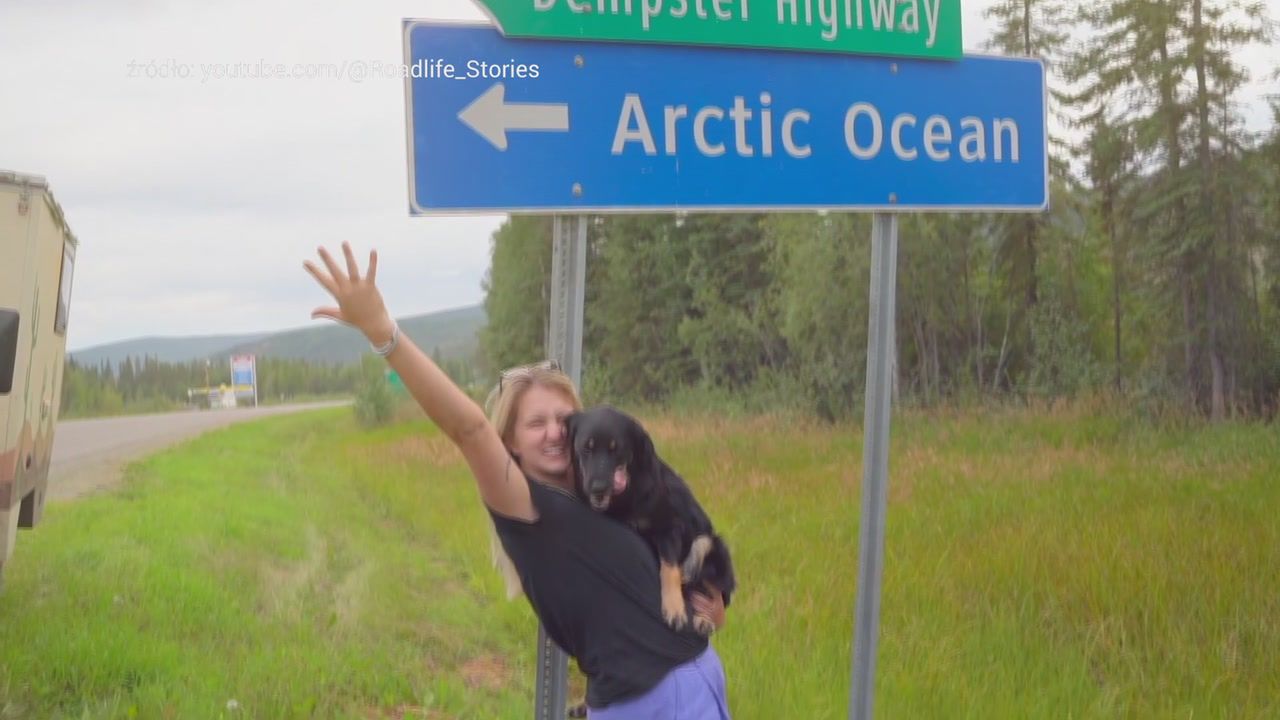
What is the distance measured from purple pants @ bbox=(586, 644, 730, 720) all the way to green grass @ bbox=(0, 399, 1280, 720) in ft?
7.80

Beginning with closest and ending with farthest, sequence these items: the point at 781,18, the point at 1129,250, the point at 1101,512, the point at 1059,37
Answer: the point at 781,18
the point at 1101,512
the point at 1129,250
the point at 1059,37

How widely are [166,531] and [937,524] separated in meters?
6.53

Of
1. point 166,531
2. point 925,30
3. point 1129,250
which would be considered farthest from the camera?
point 1129,250

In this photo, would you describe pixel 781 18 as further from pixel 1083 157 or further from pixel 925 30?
pixel 1083 157

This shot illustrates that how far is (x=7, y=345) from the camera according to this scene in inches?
189

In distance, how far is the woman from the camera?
215cm

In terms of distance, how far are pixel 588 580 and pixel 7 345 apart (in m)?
3.89

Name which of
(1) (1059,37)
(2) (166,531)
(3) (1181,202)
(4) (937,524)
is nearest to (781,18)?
(4) (937,524)

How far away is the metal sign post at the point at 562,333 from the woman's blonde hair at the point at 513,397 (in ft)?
0.53

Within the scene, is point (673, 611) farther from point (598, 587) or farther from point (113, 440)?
point (113, 440)

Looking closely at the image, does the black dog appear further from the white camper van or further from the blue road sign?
the white camper van

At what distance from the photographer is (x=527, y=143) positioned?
2.50 meters

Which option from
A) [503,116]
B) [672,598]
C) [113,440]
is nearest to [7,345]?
[503,116]

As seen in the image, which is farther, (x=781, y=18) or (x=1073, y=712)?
(x=1073, y=712)
